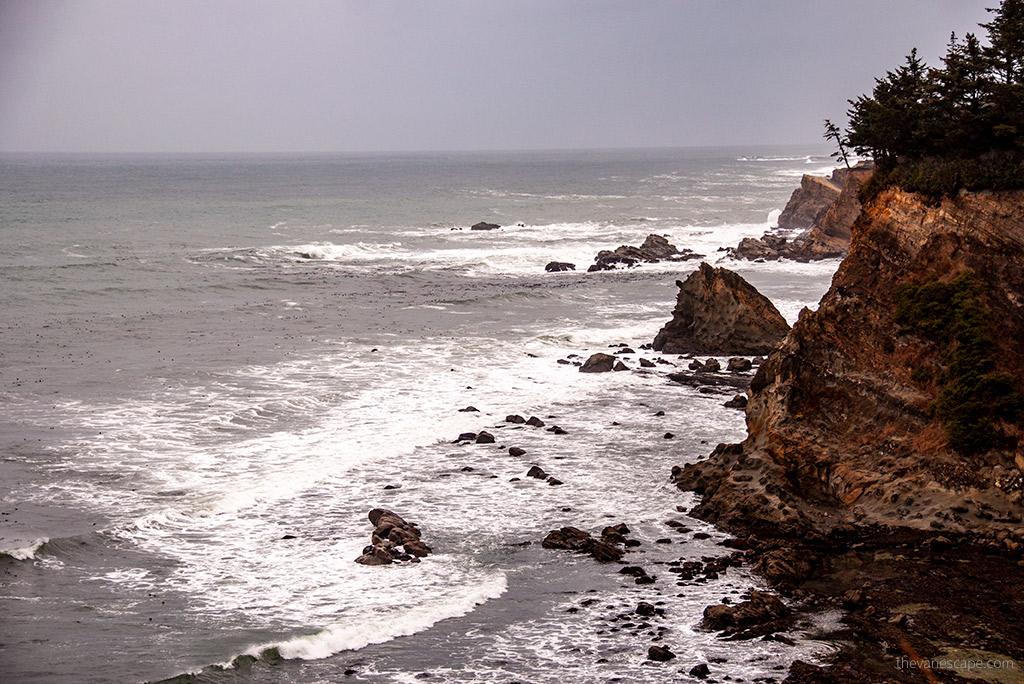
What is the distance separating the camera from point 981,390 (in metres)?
21.0

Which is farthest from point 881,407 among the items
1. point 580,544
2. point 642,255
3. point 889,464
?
point 642,255

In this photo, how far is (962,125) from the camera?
84.3 ft

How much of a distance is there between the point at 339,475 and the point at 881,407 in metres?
13.6

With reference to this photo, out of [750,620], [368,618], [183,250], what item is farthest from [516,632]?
[183,250]

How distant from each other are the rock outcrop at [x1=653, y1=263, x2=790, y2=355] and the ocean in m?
1.64

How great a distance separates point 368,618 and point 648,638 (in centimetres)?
514

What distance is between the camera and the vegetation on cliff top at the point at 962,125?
23234mm

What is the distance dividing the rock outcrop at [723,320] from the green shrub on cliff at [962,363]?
1541cm

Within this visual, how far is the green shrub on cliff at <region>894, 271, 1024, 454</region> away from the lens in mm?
20688

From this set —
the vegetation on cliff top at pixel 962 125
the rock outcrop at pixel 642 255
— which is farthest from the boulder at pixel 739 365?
the rock outcrop at pixel 642 255

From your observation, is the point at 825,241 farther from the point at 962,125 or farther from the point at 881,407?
the point at 881,407

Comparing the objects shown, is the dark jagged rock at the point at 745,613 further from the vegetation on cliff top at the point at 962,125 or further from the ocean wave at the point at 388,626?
the vegetation on cliff top at the point at 962,125

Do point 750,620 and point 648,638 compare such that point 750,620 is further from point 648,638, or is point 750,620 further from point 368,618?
point 368,618

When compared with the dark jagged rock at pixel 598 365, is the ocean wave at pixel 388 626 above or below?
below
